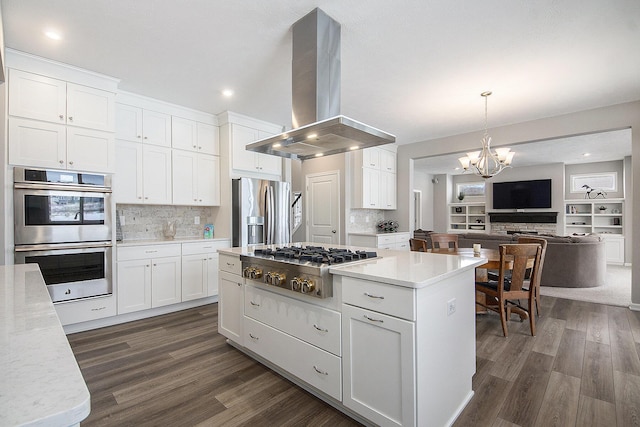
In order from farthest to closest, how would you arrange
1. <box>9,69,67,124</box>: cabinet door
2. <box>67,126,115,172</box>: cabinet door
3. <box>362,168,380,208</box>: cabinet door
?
<box>362,168,380,208</box>: cabinet door
<box>67,126,115,172</box>: cabinet door
<box>9,69,67,124</box>: cabinet door

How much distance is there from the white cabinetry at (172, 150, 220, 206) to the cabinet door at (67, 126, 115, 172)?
0.81 meters

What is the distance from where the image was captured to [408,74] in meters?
3.26

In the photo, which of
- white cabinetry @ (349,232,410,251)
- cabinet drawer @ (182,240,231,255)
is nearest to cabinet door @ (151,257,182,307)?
cabinet drawer @ (182,240,231,255)

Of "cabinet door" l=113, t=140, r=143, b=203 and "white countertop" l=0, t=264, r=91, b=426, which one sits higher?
"cabinet door" l=113, t=140, r=143, b=203

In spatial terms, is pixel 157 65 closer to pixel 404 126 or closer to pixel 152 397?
pixel 152 397

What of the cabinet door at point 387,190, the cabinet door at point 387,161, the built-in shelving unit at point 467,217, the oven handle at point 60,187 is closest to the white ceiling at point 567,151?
the cabinet door at point 387,161

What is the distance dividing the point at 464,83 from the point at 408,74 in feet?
2.37

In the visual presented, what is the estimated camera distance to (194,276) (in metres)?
4.01

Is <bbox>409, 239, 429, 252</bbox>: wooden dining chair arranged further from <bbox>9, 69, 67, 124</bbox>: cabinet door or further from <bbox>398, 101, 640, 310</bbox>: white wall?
<bbox>9, 69, 67, 124</bbox>: cabinet door

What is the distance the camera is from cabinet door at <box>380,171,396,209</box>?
606cm

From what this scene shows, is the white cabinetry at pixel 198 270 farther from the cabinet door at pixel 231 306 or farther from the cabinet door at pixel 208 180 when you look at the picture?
the cabinet door at pixel 231 306

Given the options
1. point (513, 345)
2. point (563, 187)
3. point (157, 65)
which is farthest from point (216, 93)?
point (563, 187)

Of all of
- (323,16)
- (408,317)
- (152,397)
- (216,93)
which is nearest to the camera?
(408,317)

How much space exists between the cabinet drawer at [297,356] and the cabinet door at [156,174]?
228cm
